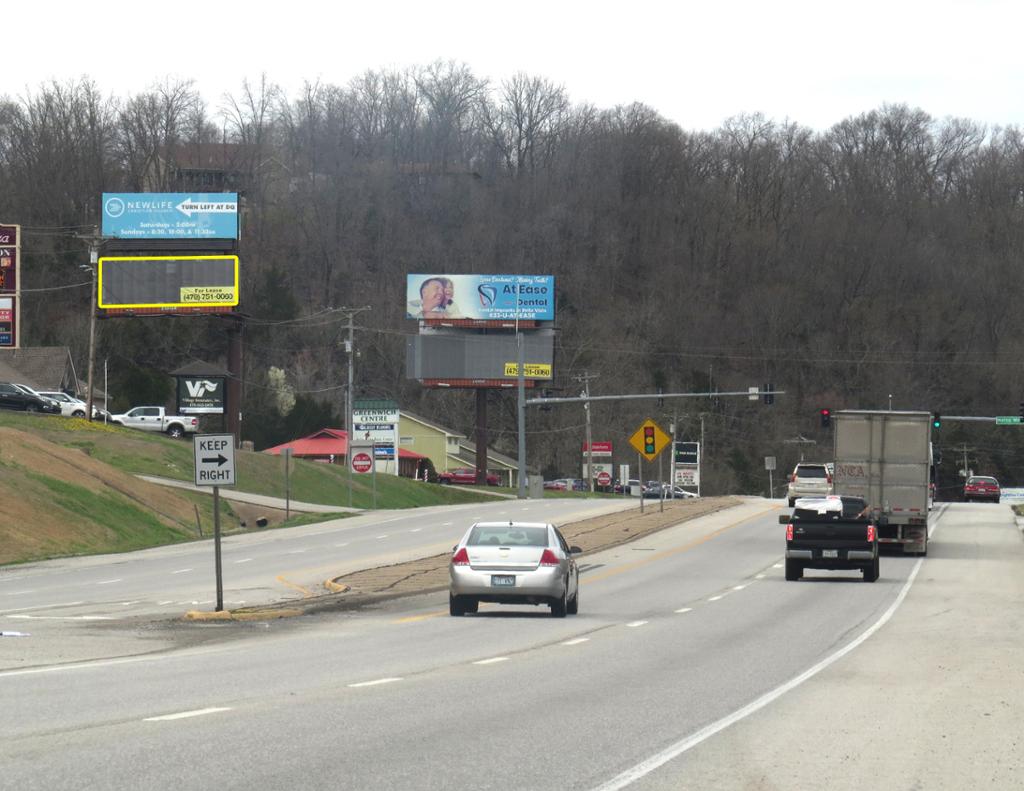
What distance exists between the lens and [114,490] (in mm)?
51844

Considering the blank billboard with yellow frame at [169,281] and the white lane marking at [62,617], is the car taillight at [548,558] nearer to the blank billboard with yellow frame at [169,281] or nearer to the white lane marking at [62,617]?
the white lane marking at [62,617]

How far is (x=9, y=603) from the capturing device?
2648 cm

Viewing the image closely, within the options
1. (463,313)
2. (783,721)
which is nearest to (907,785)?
(783,721)

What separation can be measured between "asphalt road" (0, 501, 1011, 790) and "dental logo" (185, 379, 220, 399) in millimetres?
54436

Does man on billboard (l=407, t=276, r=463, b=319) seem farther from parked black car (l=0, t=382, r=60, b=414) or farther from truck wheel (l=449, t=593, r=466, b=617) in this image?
truck wheel (l=449, t=593, r=466, b=617)

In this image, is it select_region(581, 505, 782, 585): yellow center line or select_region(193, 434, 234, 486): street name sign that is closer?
select_region(193, 434, 234, 486): street name sign

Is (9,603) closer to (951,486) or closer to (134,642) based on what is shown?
(134,642)

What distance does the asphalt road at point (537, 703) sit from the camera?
9.61m

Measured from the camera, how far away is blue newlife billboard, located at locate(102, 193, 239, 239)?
70625 mm

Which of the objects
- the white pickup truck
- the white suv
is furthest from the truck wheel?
the white pickup truck

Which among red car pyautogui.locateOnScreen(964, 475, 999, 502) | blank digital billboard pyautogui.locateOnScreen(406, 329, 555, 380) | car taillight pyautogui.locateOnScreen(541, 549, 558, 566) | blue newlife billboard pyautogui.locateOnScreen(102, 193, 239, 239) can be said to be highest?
blue newlife billboard pyautogui.locateOnScreen(102, 193, 239, 239)

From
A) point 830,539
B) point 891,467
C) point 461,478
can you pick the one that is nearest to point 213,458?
point 830,539

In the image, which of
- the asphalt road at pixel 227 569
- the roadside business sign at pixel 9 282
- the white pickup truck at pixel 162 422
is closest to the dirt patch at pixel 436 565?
the asphalt road at pixel 227 569

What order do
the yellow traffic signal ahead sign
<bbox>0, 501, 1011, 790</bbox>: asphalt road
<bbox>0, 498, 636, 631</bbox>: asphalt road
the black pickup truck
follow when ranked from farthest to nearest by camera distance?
the yellow traffic signal ahead sign < the black pickup truck < <bbox>0, 498, 636, 631</bbox>: asphalt road < <bbox>0, 501, 1011, 790</bbox>: asphalt road
